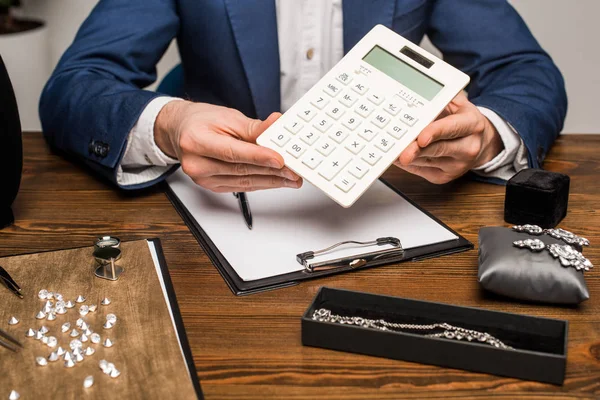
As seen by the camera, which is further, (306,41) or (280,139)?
(306,41)

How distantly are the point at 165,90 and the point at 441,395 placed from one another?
3.43 ft

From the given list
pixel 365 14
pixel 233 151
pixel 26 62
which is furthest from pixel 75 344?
pixel 26 62

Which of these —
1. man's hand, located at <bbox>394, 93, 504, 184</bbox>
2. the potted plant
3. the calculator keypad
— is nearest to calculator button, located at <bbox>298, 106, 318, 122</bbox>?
the calculator keypad

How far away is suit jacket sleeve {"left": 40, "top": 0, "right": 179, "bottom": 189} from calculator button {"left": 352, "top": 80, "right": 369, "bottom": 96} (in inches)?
12.3

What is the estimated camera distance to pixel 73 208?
91 centimetres

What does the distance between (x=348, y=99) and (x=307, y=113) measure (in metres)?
0.05

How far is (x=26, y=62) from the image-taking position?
7.06 feet

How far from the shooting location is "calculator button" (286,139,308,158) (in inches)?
29.3

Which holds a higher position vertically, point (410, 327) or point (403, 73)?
point (403, 73)

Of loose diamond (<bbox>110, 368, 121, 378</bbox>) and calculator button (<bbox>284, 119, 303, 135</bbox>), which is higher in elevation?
calculator button (<bbox>284, 119, 303, 135</bbox>)

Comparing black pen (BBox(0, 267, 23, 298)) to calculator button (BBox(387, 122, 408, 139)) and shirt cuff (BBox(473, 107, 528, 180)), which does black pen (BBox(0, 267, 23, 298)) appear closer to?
calculator button (BBox(387, 122, 408, 139))

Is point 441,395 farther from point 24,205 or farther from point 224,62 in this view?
point 224,62

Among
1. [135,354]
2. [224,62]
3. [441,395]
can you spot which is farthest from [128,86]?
[441,395]

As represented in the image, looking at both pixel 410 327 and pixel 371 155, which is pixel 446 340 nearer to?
pixel 410 327
